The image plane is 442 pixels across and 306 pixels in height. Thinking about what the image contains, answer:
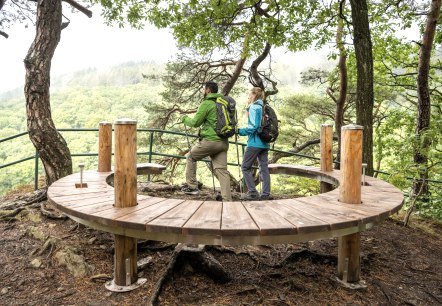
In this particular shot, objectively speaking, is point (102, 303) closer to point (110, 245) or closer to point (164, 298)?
point (164, 298)

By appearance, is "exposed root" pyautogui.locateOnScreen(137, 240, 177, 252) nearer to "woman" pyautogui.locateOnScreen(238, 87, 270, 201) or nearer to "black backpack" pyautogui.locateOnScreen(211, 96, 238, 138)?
"woman" pyautogui.locateOnScreen(238, 87, 270, 201)

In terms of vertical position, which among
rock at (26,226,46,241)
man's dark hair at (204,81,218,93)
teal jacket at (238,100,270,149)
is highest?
man's dark hair at (204,81,218,93)

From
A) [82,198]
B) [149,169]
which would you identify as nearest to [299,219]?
[82,198]

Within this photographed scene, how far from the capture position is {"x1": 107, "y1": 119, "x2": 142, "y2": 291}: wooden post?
8.59ft

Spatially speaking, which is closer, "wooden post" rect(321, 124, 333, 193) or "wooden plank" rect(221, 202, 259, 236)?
"wooden plank" rect(221, 202, 259, 236)

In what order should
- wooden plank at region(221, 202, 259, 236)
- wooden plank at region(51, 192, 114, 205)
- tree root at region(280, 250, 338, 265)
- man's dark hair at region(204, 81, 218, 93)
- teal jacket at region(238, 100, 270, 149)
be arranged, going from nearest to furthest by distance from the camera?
wooden plank at region(221, 202, 259, 236), wooden plank at region(51, 192, 114, 205), tree root at region(280, 250, 338, 265), teal jacket at region(238, 100, 270, 149), man's dark hair at region(204, 81, 218, 93)

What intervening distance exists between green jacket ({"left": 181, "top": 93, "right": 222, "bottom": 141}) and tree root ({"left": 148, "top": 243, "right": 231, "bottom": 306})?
66.8 inches

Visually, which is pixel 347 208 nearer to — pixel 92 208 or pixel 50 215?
pixel 92 208

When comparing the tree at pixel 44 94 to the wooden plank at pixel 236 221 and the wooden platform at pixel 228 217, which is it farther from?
the wooden plank at pixel 236 221

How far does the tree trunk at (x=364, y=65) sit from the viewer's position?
17.0 feet

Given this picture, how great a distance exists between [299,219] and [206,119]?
236 cm

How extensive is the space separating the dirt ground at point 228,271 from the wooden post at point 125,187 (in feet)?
0.49

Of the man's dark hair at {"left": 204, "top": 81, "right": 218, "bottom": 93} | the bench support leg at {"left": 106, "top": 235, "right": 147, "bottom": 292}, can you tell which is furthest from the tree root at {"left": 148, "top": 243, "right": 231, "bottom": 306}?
the man's dark hair at {"left": 204, "top": 81, "right": 218, "bottom": 93}

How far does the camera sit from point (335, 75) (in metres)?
11.9
